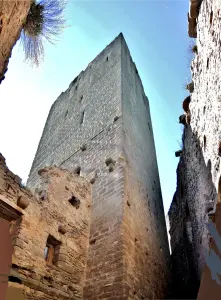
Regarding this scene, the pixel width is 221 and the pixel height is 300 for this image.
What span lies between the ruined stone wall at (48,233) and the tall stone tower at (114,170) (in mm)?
371

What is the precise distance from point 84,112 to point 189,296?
25.0ft

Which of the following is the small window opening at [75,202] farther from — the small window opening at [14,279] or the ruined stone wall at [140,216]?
the small window opening at [14,279]

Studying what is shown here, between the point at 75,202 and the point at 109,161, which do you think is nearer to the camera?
the point at 75,202

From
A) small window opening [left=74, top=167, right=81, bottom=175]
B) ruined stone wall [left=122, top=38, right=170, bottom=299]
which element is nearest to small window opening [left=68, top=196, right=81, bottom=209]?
ruined stone wall [left=122, top=38, right=170, bottom=299]

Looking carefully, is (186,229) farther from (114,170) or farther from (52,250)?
(52,250)

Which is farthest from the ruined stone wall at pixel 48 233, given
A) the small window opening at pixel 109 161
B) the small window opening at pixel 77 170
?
the small window opening at pixel 77 170

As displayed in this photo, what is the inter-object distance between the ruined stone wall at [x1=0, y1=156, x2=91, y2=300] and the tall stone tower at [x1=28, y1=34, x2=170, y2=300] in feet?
1.22

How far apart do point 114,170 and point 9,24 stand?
496cm

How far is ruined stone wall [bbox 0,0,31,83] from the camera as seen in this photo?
2872mm

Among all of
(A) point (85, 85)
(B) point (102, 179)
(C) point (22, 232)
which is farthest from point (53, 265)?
(A) point (85, 85)

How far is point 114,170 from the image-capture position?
7.49 meters

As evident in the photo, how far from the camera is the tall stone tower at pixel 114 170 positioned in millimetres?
5930

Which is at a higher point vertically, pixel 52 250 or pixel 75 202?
pixel 75 202

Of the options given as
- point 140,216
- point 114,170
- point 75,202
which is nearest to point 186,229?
point 140,216
